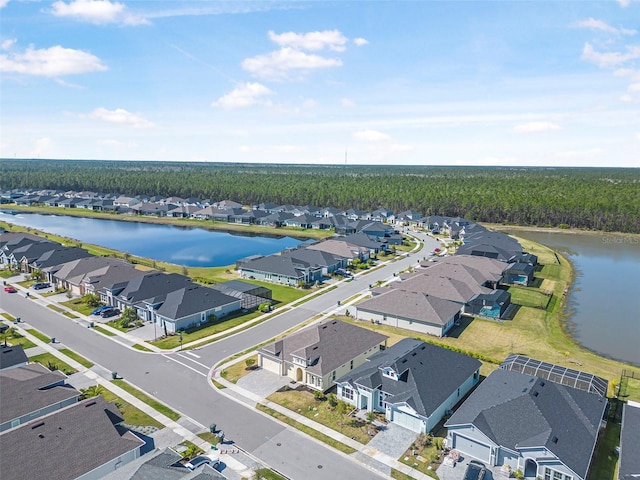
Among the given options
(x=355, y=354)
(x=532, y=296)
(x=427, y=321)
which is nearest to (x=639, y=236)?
(x=532, y=296)

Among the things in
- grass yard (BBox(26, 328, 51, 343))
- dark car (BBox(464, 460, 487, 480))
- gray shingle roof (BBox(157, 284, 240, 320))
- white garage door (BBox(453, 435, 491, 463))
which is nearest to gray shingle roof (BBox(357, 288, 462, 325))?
gray shingle roof (BBox(157, 284, 240, 320))

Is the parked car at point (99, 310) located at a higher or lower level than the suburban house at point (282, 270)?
lower

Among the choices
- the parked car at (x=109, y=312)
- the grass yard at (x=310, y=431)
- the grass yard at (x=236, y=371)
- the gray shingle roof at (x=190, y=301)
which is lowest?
the grass yard at (x=310, y=431)

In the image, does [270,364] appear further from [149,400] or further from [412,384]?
[412,384]

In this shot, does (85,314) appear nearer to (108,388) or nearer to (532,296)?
(108,388)

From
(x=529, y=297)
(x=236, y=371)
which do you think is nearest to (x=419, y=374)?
(x=236, y=371)

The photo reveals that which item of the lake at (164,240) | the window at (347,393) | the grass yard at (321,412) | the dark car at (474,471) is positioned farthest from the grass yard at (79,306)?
the dark car at (474,471)

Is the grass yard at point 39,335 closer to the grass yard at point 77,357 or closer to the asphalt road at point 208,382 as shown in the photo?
the asphalt road at point 208,382
